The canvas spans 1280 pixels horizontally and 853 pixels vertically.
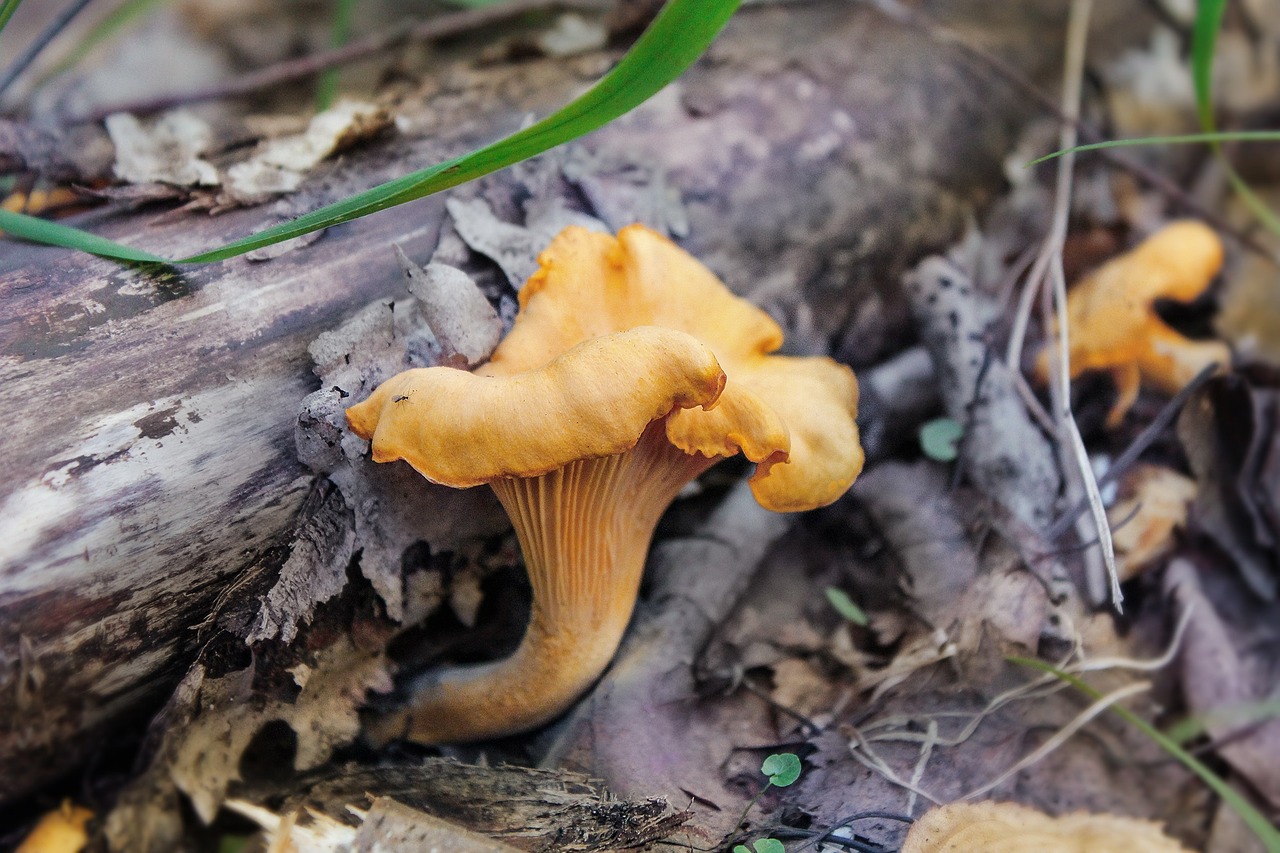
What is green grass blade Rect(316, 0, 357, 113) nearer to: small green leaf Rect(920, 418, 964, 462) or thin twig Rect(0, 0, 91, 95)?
thin twig Rect(0, 0, 91, 95)

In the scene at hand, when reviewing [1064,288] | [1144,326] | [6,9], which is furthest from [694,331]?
[6,9]

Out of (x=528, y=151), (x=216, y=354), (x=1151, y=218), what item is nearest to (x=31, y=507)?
(x=216, y=354)

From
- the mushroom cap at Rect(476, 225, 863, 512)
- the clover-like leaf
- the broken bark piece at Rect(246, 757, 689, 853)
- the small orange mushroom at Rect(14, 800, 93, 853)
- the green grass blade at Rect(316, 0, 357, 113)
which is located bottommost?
the clover-like leaf

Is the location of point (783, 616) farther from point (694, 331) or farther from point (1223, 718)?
point (1223, 718)

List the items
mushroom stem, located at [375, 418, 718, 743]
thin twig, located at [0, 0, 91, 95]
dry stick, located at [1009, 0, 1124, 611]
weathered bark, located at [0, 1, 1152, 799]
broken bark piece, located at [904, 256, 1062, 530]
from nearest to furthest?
1. weathered bark, located at [0, 1, 1152, 799]
2. mushroom stem, located at [375, 418, 718, 743]
3. dry stick, located at [1009, 0, 1124, 611]
4. broken bark piece, located at [904, 256, 1062, 530]
5. thin twig, located at [0, 0, 91, 95]

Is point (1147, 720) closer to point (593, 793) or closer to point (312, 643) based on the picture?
point (593, 793)

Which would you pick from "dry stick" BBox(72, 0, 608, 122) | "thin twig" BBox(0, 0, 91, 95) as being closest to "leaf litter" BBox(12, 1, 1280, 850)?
"thin twig" BBox(0, 0, 91, 95)
